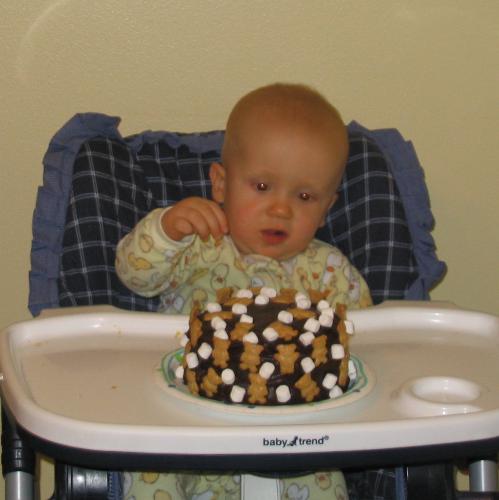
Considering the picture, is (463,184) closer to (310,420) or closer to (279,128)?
(279,128)

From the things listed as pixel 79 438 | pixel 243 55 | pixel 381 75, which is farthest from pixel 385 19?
pixel 79 438

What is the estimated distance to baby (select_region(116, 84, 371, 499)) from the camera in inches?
56.8

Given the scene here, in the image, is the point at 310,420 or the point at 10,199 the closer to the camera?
the point at 310,420

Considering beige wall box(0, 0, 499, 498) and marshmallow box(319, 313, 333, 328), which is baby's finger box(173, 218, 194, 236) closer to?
marshmallow box(319, 313, 333, 328)

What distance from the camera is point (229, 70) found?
5.58 ft

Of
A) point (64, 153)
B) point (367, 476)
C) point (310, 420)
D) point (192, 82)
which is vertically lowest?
point (367, 476)

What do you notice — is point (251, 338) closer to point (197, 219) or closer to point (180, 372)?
point (180, 372)

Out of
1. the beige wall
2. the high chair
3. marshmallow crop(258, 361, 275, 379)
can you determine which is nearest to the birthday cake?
marshmallow crop(258, 361, 275, 379)

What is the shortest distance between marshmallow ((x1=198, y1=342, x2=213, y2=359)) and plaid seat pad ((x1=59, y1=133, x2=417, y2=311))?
0.41 metres

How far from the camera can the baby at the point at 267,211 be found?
4.73 feet

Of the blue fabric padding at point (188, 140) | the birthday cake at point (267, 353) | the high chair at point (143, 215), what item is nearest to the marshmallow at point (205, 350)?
the birthday cake at point (267, 353)

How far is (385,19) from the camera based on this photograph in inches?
67.3

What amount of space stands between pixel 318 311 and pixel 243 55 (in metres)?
0.73

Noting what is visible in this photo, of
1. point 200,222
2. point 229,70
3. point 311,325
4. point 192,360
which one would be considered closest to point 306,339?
point 311,325
